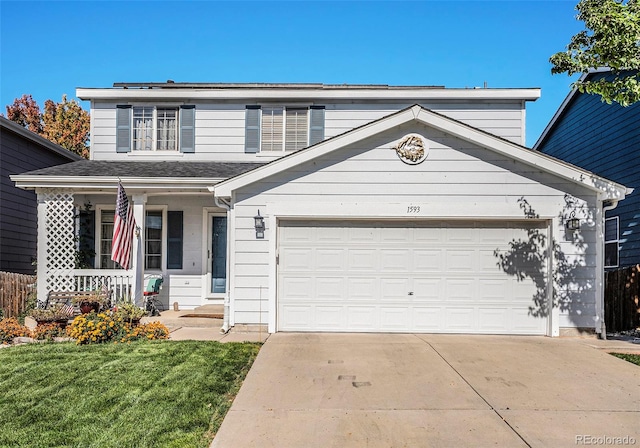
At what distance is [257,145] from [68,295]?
227 inches

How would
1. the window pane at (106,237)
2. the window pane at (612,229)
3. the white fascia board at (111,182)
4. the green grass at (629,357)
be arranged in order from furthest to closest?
the window pane at (612,229)
the window pane at (106,237)
the white fascia board at (111,182)
the green grass at (629,357)

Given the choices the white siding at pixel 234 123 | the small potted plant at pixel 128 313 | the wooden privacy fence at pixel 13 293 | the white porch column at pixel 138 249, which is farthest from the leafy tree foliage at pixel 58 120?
the small potted plant at pixel 128 313

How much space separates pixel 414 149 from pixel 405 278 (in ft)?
8.21

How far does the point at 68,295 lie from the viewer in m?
9.55

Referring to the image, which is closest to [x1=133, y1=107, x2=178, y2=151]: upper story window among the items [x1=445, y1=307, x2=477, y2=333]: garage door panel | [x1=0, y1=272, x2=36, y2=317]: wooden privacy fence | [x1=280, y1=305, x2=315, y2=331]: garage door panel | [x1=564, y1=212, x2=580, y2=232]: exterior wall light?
[x1=0, y1=272, x2=36, y2=317]: wooden privacy fence

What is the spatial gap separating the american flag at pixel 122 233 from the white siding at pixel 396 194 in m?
2.66

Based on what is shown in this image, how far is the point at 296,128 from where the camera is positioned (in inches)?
468

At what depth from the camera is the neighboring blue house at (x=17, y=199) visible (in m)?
12.0

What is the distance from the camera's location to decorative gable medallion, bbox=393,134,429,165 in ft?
27.5

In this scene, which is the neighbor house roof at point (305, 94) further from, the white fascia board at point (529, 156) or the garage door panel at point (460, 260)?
the garage door panel at point (460, 260)

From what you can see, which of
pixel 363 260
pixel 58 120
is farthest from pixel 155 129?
pixel 58 120

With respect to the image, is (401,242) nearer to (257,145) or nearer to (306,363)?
(306,363)

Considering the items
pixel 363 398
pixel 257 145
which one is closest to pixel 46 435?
pixel 363 398

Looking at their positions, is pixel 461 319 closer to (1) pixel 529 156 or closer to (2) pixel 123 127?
(1) pixel 529 156
